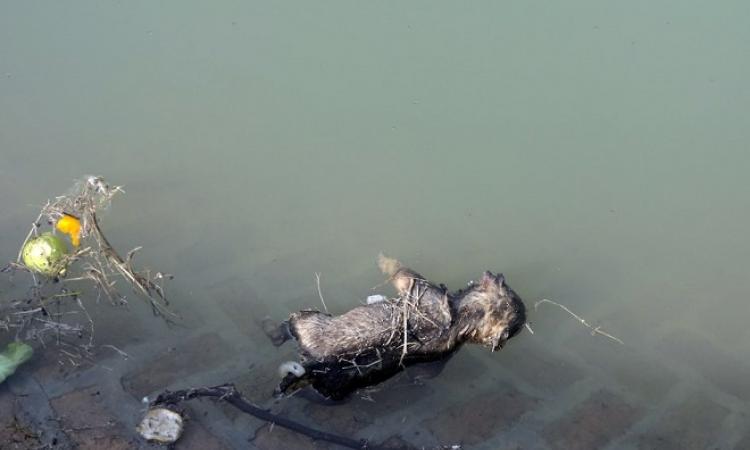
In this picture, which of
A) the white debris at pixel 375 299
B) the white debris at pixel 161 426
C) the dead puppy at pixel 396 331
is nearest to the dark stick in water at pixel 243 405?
the white debris at pixel 161 426

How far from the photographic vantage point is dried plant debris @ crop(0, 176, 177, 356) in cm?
357

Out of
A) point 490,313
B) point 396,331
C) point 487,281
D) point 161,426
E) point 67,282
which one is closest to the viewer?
point 161,426

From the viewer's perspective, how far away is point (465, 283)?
4.20m

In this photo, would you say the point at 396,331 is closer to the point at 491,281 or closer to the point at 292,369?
the point at 292,369

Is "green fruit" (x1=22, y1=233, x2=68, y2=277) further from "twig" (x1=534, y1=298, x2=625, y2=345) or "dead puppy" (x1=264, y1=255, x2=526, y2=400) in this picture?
"twig" (x1=534, y1=298, x2=625, y2=345)

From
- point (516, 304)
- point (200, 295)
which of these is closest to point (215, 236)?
point (200, 295)

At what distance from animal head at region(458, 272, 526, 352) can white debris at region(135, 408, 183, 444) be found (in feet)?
4.78

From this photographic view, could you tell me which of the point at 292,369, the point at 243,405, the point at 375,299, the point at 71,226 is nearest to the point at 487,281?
the point at 375,299

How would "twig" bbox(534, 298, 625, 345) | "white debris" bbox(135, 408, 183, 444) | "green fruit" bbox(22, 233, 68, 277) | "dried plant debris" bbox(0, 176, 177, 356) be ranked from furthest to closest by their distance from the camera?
Result: "twig" bbox(534, 298, 625, 345), "green fruit" bbox(22, 233, 68, 277), "dried plant debris" bbox(0, 176, 177, 356), "white debris" bbox(135, 408, 183, 444)

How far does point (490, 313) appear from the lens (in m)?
3.63

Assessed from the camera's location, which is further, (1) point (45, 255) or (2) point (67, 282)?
(2) point (67, 282)

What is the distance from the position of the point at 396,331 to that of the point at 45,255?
73.9 inches

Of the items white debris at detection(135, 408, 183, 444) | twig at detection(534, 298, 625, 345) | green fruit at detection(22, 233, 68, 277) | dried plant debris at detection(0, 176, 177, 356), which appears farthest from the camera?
twig at detection(534, 298, 625, 345)

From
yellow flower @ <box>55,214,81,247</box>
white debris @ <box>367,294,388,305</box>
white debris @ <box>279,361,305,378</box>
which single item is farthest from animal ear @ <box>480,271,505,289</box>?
yellow flower @ <box>55,214,81,247</box>
